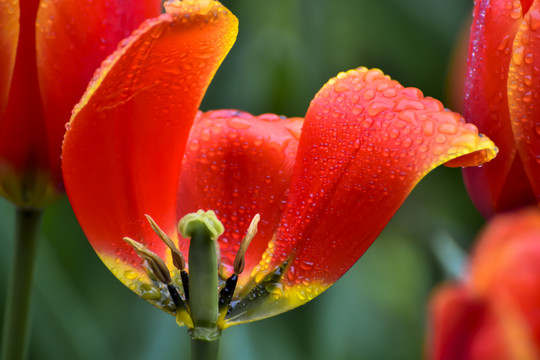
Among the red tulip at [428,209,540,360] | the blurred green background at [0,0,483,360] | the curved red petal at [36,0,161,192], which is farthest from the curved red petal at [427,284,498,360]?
the blurred green background at [0,0,483,360]

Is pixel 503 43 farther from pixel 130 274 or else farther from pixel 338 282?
pixel 338 282

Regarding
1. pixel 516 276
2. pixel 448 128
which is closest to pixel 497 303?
pixel 516 276

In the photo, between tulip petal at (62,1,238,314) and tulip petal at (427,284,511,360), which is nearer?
tulip petal at (427,284,511,360)

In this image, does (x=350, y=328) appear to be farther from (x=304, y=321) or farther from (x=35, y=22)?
(x=35, y=22)

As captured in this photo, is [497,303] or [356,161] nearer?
[497,303]

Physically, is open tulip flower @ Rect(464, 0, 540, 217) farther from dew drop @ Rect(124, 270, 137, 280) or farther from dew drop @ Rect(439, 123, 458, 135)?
dew drop @ Rect(124, 270, 137, 280)

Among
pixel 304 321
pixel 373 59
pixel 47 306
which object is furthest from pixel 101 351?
pixel 373 59

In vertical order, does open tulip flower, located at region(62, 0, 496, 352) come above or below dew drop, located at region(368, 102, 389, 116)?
below

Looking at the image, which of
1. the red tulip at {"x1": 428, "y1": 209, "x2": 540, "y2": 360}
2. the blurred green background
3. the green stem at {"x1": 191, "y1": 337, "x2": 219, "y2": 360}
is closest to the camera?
the red tulip at {"x1": 428, "y1": 209, "x2": 540, "y2": 360}

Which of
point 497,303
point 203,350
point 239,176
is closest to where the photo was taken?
point 497,303
